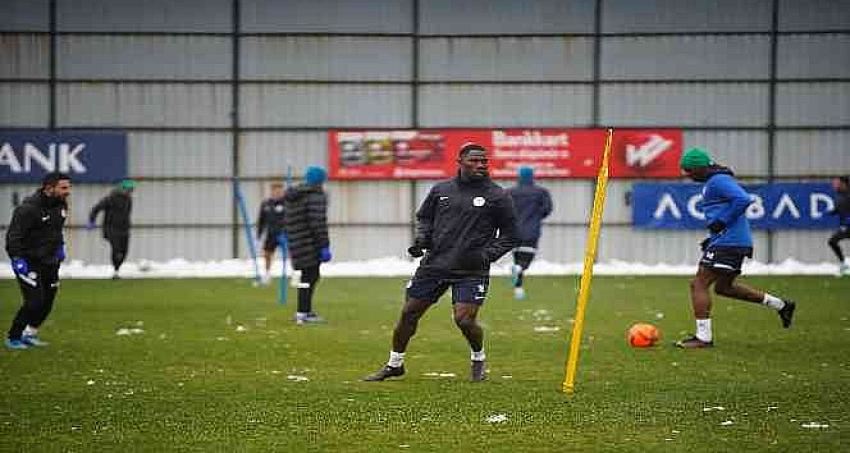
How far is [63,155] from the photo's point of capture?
114ft

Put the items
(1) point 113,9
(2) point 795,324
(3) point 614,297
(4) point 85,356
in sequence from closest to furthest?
1. (4) point 85,356
2. (2) point 795,324
3. (3) point 614,297
4. (1) point 113,9

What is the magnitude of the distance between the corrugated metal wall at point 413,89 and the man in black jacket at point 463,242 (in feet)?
76.1

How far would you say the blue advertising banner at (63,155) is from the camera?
34688mm

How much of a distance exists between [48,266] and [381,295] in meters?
10.7

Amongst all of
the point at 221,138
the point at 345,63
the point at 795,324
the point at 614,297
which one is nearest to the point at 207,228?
the point at 221,138

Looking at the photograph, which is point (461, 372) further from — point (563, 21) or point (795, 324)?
point (563, 21)

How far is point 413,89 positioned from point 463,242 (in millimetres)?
23504

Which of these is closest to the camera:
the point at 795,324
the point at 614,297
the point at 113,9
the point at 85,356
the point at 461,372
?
the point at 461,372

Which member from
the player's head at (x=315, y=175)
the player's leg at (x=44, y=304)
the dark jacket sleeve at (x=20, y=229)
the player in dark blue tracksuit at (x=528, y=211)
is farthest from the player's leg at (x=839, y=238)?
the dark jacket sleeve at (x=20, y=229)

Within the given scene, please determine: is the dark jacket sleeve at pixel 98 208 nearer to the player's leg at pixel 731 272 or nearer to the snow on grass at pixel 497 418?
the player's leg at pixel 731 272

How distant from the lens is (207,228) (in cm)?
3538

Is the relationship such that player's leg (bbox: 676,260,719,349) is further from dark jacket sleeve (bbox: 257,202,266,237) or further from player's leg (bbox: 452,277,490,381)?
dark jacket sleeve (bbox: 257,202,266,237)

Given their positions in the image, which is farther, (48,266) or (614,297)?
(614,297)

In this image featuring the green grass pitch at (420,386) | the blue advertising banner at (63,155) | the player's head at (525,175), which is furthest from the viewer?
the blue advertising banner at (63,155)
